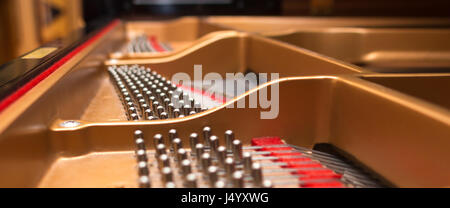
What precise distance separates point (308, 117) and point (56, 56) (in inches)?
31.4

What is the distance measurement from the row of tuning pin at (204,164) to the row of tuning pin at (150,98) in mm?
174

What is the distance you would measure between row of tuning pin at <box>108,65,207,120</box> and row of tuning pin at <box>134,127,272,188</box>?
174 millimetres

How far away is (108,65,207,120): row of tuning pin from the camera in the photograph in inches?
46.3

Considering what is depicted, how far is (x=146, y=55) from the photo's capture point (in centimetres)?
203

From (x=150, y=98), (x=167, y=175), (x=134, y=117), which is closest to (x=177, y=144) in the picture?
(x=167, y=175)

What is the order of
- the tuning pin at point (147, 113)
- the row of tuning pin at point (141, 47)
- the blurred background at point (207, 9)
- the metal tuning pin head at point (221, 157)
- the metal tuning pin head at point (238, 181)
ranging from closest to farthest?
the metal tuning pin head at point (238, 181) < the metal tuning pin head at point (221, 157) < the tuning pin at point (147, 113) < the row of tuning pin at point (141, 47) < the blurred background at point (207, 9)

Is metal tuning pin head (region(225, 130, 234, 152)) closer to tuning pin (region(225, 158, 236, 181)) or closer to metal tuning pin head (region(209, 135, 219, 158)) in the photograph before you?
metal tuning pin head (region(209, 135, 219, 158))

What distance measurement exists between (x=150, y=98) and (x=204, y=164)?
493 millimetres

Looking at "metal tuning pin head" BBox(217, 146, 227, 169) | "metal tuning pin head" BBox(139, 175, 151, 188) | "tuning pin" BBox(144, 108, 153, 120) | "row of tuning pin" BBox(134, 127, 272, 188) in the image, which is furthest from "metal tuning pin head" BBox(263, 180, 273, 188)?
"tuning pin" BBox(144, 108, 153, 120)

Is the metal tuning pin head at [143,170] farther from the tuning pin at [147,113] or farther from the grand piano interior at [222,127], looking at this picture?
the tuning pin at [147,113]

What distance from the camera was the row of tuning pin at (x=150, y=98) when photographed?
1177 mm

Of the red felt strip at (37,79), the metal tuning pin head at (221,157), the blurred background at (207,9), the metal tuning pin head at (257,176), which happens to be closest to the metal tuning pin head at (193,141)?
the metal tuning pin head at (221,157)

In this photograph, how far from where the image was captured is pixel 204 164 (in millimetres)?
850
